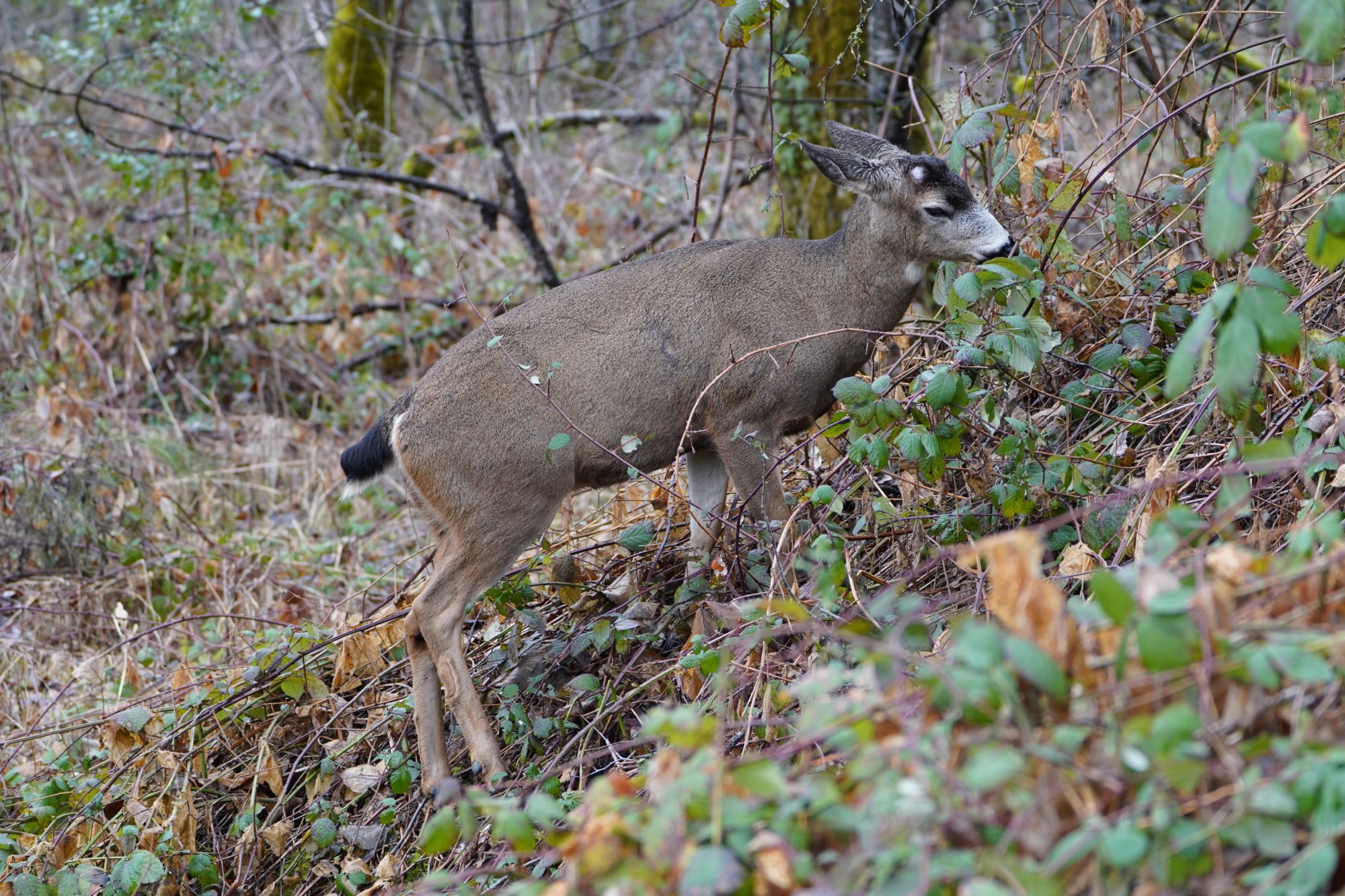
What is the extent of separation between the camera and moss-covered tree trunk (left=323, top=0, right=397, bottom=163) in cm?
1133

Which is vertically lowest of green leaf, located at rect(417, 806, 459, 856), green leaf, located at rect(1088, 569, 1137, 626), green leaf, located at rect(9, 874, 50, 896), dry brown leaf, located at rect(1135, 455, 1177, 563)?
green leaf, located at rect(9, 874, 50, 896)

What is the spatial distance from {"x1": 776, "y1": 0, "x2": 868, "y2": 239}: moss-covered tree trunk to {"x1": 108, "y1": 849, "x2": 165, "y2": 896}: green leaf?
16.2 feet

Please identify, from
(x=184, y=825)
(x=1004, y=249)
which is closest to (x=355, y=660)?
(x=184, y=825)

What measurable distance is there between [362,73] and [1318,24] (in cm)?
1037

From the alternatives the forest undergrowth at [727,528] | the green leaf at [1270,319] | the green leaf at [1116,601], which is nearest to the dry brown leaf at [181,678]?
the forest undergrowth at [727,528]

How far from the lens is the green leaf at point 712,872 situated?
198 centimetres

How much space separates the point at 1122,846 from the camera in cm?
186

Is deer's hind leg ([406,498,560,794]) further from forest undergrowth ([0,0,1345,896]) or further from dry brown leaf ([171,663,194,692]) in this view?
dry brown leaf ([171,663,194,692])

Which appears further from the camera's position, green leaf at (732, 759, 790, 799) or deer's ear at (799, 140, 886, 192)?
deer's ear at (799, 140, 886, 192)

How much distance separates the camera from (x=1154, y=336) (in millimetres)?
4516

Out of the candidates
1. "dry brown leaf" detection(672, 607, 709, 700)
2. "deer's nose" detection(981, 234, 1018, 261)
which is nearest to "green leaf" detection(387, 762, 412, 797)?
"dry brown leaf" detection(672, 607, 709, 700)

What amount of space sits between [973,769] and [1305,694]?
69 centimetres

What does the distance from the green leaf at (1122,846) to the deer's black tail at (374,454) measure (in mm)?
3549

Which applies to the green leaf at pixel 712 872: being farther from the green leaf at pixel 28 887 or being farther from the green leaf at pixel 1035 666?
the green leaf at pixel 28 887
